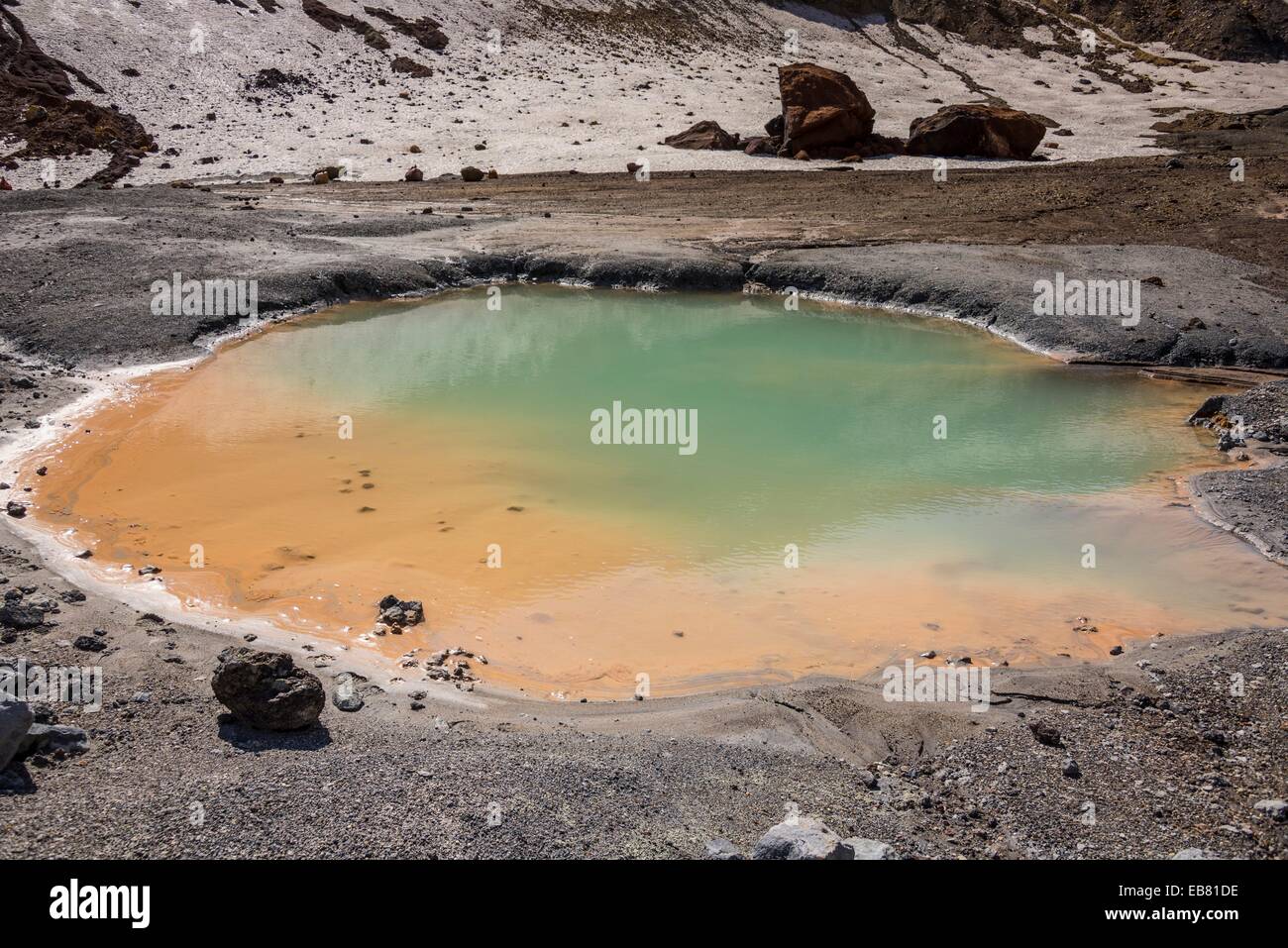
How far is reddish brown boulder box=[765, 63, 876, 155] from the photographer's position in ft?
99.0

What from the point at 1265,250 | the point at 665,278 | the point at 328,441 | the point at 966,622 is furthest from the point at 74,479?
the point at 1265,250

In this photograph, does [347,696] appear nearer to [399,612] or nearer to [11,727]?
[399,612]

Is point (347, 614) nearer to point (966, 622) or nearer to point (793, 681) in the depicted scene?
point (793, 681)

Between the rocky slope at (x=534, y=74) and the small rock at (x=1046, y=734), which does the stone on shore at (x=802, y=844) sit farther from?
the rocky slope at (x=534, y=74)

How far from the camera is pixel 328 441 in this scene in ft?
34.3

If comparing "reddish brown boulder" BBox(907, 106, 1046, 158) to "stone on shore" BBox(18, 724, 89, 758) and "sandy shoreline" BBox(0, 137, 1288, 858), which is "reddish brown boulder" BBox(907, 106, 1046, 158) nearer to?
"sandy shoreline" BBox(0, 137, 1288, 858)

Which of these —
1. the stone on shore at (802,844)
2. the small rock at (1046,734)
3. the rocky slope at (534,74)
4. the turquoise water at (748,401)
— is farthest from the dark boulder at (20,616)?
the rocky slope at (534,74)

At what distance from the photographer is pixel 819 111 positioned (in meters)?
30.3

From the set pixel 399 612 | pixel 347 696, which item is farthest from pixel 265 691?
pixel 399 612

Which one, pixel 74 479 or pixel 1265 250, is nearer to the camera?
pixel 74 479

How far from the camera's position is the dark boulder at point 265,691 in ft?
16.6

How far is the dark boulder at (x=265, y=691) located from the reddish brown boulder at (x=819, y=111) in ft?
90.3

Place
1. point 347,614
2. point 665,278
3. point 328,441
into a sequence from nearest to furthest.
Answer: point 347,614 → point 328,441 → point 665,278
